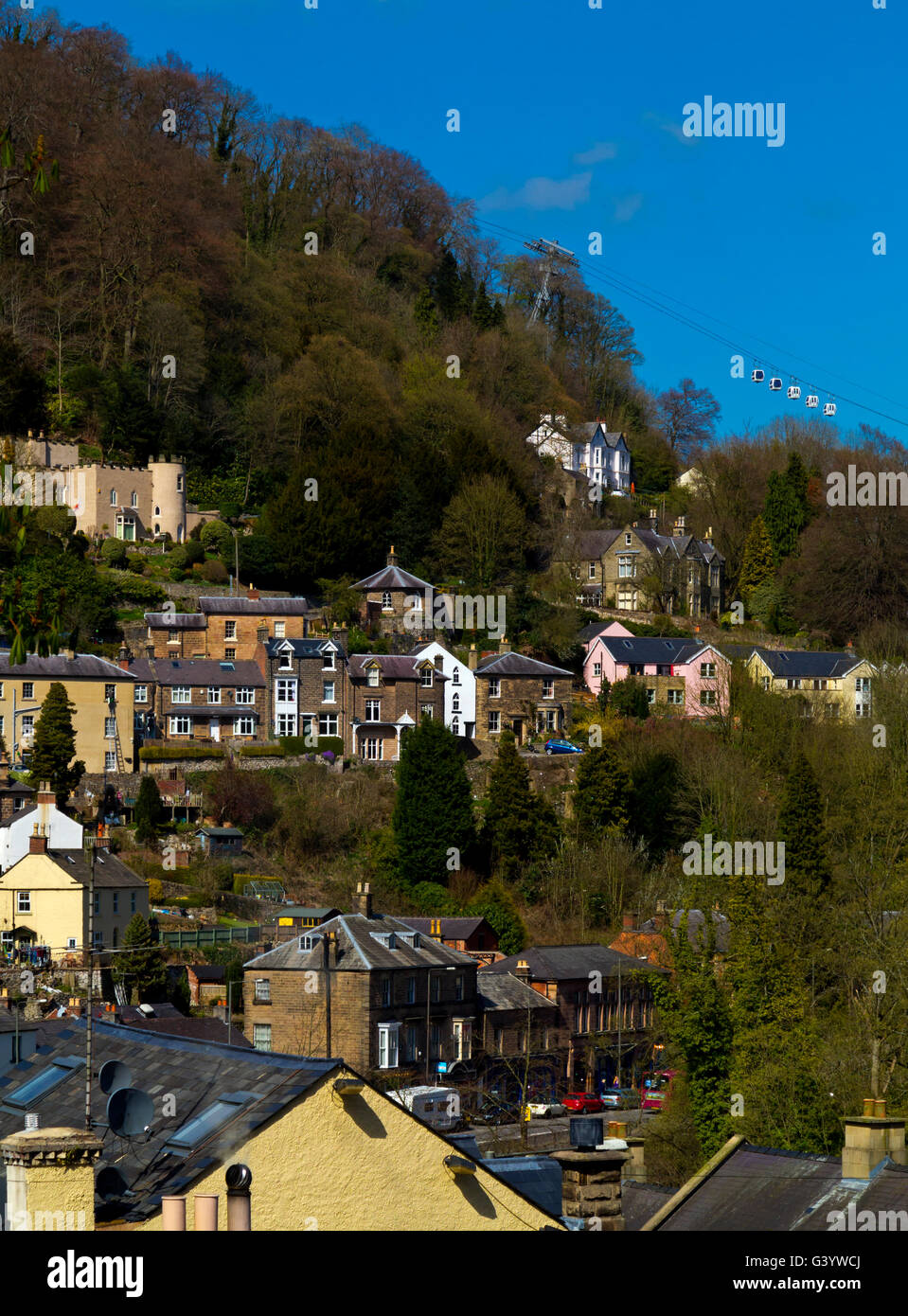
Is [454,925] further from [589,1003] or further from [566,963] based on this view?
[589,1003]

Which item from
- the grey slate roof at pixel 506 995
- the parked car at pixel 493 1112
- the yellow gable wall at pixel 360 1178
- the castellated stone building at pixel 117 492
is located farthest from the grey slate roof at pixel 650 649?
the yellow gable wall at pixel 360 1178

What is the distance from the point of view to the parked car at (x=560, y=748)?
5756 centimetres

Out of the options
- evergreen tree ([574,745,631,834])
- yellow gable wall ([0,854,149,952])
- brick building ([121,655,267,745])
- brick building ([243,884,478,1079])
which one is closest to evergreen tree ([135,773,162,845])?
brick building ([121,655,267,745])

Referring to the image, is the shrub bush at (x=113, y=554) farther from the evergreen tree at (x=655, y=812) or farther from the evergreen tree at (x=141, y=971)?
the evergreen tree at (x=141, y=971)

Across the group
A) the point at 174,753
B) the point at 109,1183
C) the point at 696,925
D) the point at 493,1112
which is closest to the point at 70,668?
the point at 174,753

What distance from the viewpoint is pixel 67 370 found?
71500 mm

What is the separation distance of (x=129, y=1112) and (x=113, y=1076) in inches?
60.1

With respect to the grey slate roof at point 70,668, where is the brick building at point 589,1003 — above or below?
below

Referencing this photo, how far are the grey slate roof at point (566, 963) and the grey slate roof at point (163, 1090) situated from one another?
30.0 metres

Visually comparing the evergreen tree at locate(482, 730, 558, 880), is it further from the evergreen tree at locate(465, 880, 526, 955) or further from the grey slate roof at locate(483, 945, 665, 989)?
the grey slate roof at locate(483, 945, 665, 989)

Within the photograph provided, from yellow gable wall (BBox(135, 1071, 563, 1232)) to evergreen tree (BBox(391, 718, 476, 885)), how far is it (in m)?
38.9

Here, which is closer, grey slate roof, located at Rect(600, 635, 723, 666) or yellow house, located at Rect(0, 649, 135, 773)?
yellow house, located at Rect(0, 649, 135, 773)

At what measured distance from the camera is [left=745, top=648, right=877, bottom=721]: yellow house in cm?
6331

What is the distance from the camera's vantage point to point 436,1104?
1431 inches
